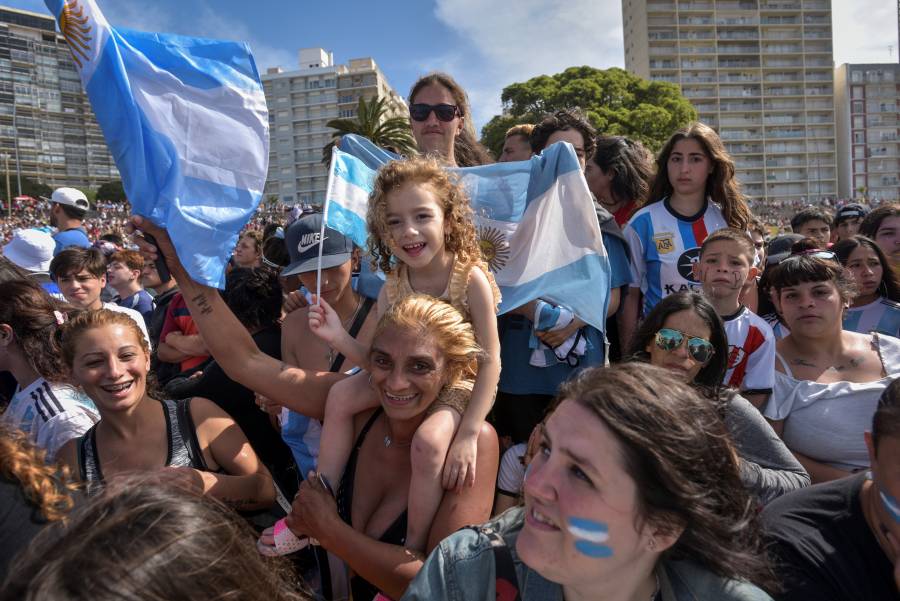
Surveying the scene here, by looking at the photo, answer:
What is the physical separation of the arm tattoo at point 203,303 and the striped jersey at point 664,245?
2506mm

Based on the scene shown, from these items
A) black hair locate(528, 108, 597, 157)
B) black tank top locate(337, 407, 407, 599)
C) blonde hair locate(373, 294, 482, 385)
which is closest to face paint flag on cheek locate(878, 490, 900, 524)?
blonde hair locate(373, 294, 482, 385)

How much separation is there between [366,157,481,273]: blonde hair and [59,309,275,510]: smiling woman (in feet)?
3.68

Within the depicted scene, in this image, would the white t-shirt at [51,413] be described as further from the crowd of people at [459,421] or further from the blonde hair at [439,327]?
the blonde hair at [439,327]

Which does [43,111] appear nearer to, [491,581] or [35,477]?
[35,477]

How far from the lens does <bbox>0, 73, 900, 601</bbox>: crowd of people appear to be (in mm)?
1494

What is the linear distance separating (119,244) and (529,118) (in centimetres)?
3175

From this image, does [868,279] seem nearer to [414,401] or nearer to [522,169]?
[522,169]

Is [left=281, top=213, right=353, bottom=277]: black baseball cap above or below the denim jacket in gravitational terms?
above

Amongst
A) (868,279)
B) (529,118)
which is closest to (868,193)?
(529,118)

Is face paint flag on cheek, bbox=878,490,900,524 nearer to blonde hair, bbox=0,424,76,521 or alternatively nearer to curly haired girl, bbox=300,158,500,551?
curly haired girl, bbox=300,158,500,551

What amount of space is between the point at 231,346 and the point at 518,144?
3.24 metres

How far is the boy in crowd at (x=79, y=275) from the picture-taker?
184 inches

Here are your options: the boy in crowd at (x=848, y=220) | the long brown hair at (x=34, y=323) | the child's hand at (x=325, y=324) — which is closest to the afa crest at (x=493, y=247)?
the child's hand at (x=325, y=324)

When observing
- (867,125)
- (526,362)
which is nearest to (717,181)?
(526,362)
